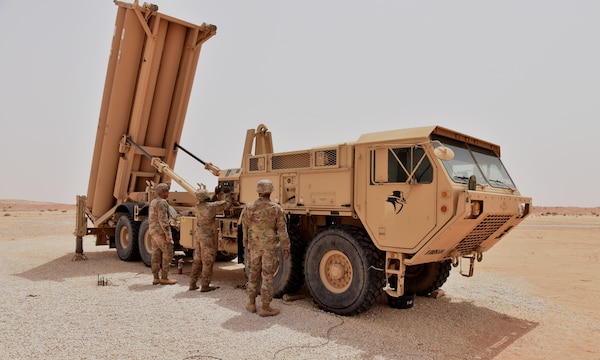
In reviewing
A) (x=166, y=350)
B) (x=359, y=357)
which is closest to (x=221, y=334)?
(x=166, y=350)

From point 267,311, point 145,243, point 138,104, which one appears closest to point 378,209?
point 267,311

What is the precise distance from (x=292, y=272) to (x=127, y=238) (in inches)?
229

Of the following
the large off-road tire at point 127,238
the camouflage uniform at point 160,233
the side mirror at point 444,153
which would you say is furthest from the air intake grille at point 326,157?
the large off-road tire at point 127,238

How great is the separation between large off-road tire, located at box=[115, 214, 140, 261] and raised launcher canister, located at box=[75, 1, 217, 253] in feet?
1.37

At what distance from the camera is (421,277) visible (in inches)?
283

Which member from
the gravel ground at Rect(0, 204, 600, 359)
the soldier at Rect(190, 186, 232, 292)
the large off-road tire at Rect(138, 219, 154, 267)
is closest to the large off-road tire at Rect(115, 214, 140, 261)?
the large off-road tire at Rect(138, 219, 154, 267)

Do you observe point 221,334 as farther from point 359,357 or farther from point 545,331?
point 545,331

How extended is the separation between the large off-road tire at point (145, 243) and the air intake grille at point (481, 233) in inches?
265


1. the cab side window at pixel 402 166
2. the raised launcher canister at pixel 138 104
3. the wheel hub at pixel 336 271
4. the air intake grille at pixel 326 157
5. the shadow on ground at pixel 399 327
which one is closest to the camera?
the shadow on ground at pixel 399 327

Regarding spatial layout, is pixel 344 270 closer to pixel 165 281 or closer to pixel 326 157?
pixel 326 157

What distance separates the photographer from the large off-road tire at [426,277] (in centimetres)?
703

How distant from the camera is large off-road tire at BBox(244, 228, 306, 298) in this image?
6.52 metres

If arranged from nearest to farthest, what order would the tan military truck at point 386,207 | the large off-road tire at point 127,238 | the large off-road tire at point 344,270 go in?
1. the tan military truck at point 386,207
2. the large off-road tire at point 344,270
3. the large off-road tire at point 127,238

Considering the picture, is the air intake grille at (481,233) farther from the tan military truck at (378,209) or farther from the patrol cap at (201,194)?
the patrol cap at (201,194)
